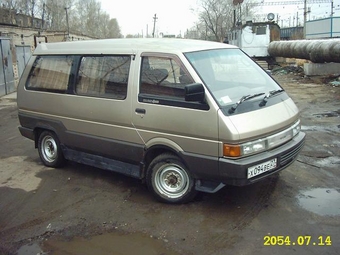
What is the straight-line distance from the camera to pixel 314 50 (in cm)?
1727

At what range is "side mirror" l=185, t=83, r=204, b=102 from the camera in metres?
3.90

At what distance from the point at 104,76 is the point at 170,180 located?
5.80ft

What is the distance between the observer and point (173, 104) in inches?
168

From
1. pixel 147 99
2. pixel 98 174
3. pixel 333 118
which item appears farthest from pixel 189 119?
pixel 333 118

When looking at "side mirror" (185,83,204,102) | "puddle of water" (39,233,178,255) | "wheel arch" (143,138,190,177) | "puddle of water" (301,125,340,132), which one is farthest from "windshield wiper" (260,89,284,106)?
"puddle of water" (301,125,340,132)

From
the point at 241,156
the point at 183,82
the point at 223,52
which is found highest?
the point at 223,52

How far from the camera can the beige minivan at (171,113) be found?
13.0ft

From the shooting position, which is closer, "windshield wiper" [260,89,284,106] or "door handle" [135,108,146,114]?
"windshield wiper" [260,89,284,106]

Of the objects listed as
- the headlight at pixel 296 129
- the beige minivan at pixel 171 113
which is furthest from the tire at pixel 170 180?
the headlight at pixel 296 129

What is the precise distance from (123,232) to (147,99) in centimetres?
165

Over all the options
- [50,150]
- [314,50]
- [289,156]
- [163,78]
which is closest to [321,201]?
[289,156]

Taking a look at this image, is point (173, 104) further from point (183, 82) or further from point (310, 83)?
point (310, 83)

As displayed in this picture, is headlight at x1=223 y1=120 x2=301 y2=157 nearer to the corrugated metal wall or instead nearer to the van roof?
the van roof

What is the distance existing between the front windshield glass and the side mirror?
0.19 meters
